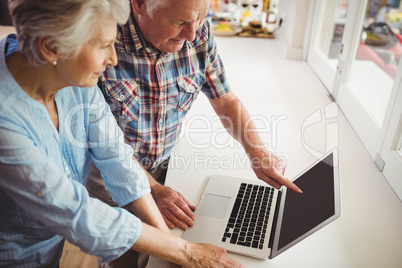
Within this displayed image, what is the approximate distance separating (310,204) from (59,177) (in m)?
0.60

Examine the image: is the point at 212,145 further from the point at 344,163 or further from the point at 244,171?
the point at 344,163

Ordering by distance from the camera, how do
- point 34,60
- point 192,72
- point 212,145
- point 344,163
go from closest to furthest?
point 34,60 < point 192,72 < point 344,163 < point 212,145

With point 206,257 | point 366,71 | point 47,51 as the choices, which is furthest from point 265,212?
point 366,71

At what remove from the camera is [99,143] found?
37.1 inches

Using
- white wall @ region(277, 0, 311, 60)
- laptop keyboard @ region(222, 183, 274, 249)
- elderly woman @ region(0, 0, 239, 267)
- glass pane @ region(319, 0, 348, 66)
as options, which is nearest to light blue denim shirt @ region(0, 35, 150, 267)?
elderly woman @ region(0, 0, 239, 267)

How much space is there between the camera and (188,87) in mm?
1227

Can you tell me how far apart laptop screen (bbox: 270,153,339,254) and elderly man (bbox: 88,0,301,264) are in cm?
5

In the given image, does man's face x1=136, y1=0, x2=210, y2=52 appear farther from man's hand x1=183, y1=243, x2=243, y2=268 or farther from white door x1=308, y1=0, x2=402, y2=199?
white door x1=308, y1=0, x2=402, y2=199

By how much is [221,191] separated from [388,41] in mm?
1318

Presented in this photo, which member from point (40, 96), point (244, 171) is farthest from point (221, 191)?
point (40, 96)

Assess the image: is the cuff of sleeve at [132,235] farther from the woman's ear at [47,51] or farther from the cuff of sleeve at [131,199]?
the woman's ear at [47,51]

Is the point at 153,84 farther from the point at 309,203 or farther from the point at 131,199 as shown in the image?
the point at 309,203

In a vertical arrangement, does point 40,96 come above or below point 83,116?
above

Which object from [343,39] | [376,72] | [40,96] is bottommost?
[376,72]
